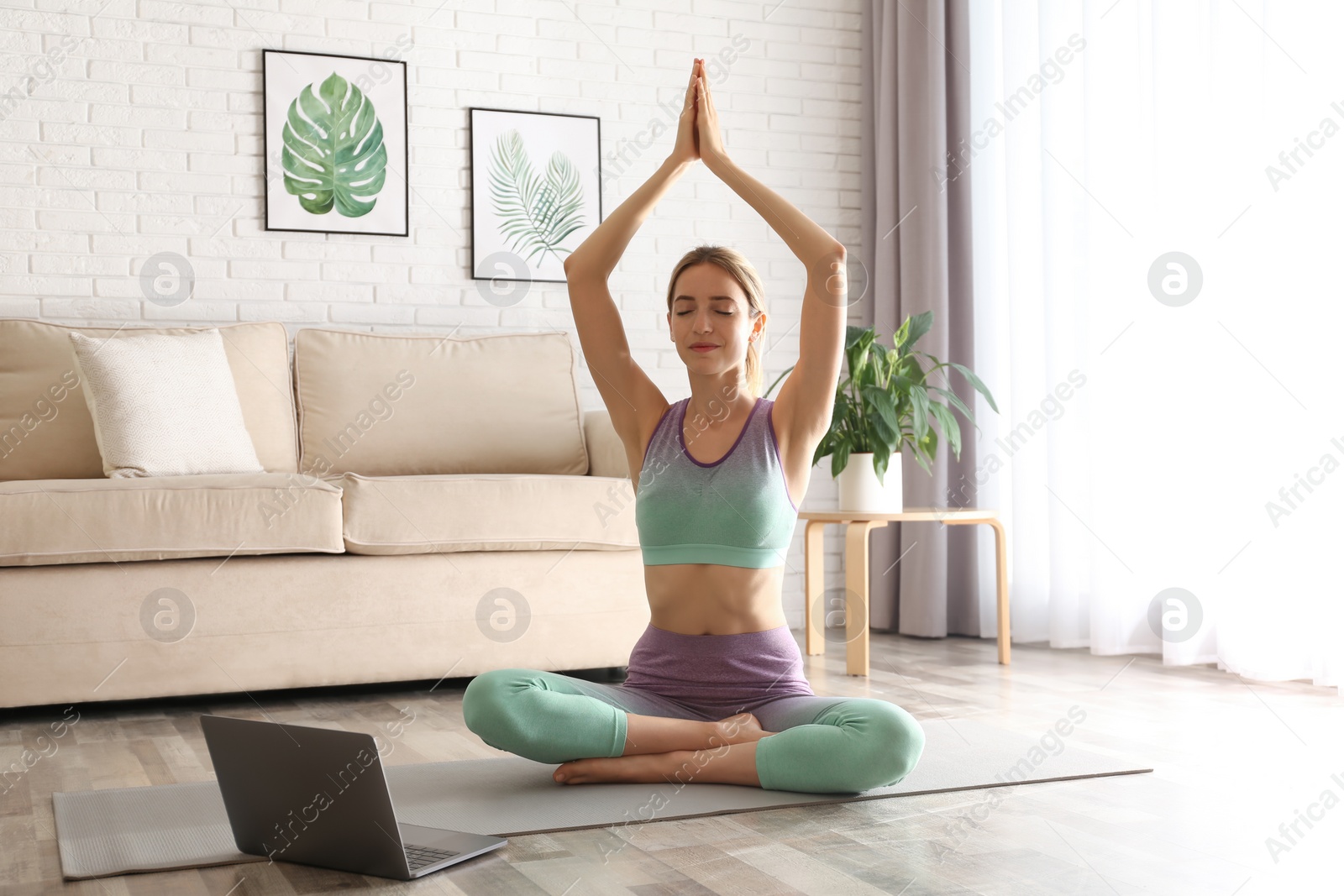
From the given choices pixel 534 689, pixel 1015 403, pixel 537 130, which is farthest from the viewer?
pixel 537 130

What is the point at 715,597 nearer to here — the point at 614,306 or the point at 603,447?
the point at 614,306

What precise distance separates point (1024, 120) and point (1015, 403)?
85cm

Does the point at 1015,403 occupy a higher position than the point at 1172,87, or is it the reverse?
the point at 1172,87

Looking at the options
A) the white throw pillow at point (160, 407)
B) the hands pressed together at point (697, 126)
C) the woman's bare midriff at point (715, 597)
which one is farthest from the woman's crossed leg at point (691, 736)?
the white throw pillow at point (160, 407)

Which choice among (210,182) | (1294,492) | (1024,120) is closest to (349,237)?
(210,182)

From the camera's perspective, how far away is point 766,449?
194 centimetres

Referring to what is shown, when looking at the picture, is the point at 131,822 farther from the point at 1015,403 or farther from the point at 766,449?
the point at 1015,403

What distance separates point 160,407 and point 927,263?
7.53 feet

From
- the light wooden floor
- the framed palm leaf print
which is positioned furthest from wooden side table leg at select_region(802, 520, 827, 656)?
the framed palm leaf print

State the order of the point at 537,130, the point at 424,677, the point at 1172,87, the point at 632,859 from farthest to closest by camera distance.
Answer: the point at 537,130 < the point at 1172,87 < the point at 424,677 < the point at 632,859

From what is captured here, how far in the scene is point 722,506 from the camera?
1887mm

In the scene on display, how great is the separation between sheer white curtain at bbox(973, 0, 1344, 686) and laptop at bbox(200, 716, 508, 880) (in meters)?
2.17

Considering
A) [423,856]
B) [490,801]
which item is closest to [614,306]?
[490,801]

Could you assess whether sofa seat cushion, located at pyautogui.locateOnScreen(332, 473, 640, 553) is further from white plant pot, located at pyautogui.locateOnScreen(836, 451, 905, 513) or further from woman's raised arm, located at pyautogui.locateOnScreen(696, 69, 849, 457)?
woman's raised arm, located at pyautogui.locateOnScreen(696, 69, 849, 457)
